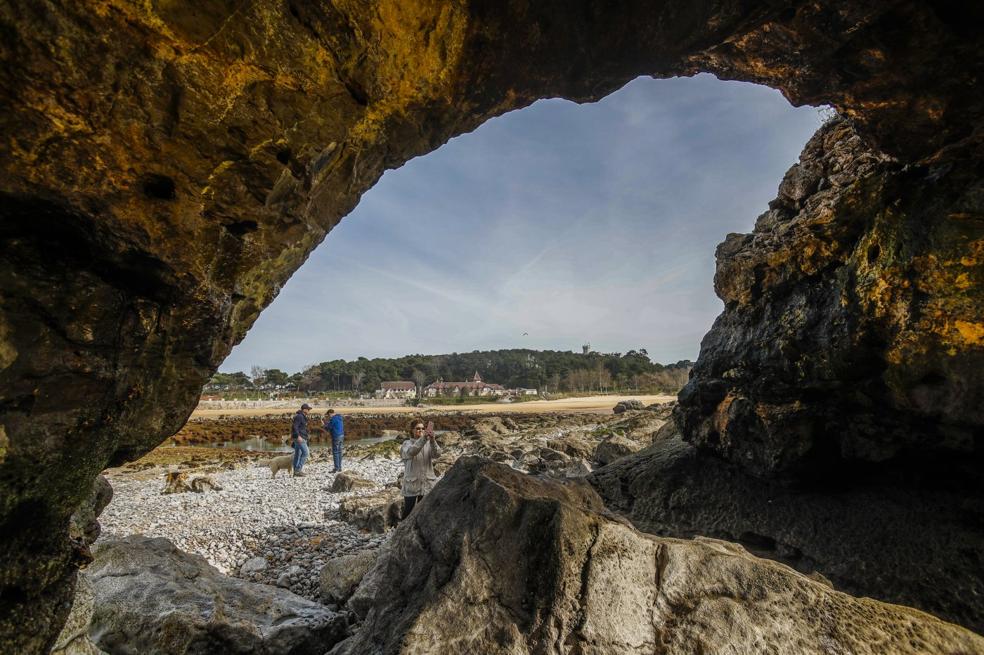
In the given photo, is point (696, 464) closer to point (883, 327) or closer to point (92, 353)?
point (883, 327)

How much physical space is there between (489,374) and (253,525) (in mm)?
122187

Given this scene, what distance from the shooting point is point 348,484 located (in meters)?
13.8

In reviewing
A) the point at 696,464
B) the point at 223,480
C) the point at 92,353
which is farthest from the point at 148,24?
the point at 223,480

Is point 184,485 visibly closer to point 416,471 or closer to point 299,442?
point 299,442

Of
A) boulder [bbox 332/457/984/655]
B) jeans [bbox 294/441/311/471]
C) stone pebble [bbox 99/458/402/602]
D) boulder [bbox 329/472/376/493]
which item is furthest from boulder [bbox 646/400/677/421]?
boulder [bbox 332/457/984/655]

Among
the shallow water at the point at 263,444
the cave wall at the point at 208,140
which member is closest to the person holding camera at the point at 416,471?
the cave wall at the point at 208,140

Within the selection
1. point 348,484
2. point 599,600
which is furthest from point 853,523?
point 348,484

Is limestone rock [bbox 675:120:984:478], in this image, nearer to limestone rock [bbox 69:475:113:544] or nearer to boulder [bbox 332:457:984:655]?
boulder [bbox 332:457:984:655]

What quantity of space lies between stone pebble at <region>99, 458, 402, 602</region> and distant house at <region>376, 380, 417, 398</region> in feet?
297

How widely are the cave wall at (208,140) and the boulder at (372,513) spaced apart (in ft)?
21.3

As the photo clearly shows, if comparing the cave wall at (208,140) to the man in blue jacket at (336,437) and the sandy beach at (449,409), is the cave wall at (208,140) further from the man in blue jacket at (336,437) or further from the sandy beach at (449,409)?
the sandy beach at (449,409)

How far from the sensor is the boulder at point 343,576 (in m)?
5.77

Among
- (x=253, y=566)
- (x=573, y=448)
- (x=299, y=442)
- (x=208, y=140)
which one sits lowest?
(x=253, y=566)

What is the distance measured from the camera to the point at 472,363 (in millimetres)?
136250
